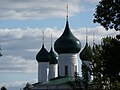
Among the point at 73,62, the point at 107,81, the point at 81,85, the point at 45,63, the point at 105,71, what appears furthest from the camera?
the point at 45,63

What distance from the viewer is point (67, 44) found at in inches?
3300

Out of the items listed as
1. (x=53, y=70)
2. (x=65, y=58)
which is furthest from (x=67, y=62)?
(x=53, y=70)

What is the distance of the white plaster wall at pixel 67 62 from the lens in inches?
3255

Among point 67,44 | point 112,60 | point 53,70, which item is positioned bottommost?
point 112,60

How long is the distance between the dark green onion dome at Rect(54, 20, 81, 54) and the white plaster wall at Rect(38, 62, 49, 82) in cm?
785

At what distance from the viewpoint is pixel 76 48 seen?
A: 8369 cm

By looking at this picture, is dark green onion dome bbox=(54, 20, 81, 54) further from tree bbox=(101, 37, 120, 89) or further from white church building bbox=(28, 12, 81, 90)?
tree bbox=(101, 37, 120, 89)

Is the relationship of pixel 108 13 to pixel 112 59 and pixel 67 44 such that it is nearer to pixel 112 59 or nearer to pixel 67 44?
pixel 112 59

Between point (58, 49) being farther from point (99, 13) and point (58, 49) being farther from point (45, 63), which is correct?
point (99, 13)

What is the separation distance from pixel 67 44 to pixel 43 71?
9432 mm

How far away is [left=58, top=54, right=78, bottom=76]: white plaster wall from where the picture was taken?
271 feet

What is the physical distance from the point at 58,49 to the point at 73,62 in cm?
298

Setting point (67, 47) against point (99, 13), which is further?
point (67, 47)

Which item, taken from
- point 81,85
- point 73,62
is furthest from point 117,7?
point 73,62
